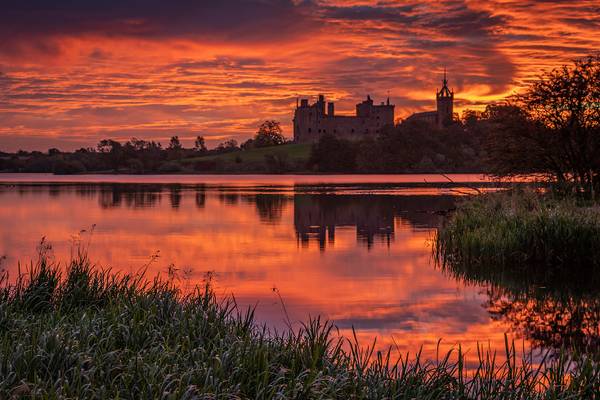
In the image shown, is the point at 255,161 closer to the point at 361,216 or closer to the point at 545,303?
the point at 361,216

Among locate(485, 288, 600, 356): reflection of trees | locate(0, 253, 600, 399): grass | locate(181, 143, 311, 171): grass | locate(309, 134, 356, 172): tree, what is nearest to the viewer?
locate(0, 253, 600, 399): grass

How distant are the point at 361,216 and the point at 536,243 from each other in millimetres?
23168

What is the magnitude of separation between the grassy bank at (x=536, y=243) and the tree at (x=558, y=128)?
12.6 metres

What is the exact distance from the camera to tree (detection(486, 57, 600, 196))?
34.1m

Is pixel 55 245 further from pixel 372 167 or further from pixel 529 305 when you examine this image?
pixel 372 167

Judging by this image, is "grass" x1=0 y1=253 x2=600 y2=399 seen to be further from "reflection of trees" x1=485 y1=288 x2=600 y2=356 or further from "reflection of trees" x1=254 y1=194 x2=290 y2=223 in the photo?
"reflection of trees" x1=254 y1=194 x2=290 y2=223

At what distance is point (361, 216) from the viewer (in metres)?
42.8

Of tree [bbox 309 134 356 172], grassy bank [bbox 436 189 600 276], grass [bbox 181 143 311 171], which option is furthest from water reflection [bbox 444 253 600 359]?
grass [bbox 181 143 311 171]

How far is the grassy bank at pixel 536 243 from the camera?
1905 cm

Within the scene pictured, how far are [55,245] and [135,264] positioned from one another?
798cm

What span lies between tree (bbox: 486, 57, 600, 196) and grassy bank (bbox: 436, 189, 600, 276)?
12632 millimetres

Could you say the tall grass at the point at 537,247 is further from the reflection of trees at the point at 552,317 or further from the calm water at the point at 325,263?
the reflection of trees at the point at 552,317

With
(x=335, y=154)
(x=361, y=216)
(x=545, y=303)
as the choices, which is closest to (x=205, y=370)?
(x=545, y=303)

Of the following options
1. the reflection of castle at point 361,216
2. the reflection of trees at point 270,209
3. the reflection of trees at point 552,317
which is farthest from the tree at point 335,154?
the reflection of trees at point 552,317
